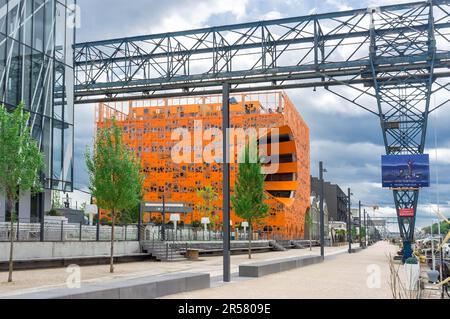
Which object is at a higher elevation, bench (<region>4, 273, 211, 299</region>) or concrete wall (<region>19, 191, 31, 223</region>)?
concrete wall (<region>19, 191, 31, 223</region>)

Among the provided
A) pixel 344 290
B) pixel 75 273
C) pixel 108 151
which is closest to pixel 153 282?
pixel 344 290

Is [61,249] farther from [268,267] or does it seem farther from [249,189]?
[249,189]

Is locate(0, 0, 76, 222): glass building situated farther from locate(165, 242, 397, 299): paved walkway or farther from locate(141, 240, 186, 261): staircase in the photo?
locate(165, 242, 397, 299): paved walkway

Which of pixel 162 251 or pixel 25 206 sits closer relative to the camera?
pixel 25 206

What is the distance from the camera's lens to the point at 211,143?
463 ft

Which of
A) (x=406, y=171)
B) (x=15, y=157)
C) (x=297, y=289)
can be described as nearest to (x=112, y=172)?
(x=15, y=157)

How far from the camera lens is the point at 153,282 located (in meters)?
15.4

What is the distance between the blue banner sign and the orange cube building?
85.7 m

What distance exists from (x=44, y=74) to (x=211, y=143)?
99.1 m

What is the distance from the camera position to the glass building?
3825 centimetres

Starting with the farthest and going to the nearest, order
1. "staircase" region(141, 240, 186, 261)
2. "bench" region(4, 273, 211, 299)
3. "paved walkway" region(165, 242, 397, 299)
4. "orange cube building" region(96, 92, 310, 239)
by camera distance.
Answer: "orange cube building" region(96, 92, 310, 239) < "staircase" region(141, 240, 186, 261) < "paved walkway" region(165, 242, 397, 299) < "bench" region(4, 273, 211, 299)

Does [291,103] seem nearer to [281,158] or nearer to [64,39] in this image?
[281,158]

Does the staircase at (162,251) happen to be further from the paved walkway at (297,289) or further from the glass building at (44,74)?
the paved walkway at (297,289)

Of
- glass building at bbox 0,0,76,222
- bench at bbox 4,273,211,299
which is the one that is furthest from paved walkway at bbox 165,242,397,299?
glass building at bbox 0,0,76,222
